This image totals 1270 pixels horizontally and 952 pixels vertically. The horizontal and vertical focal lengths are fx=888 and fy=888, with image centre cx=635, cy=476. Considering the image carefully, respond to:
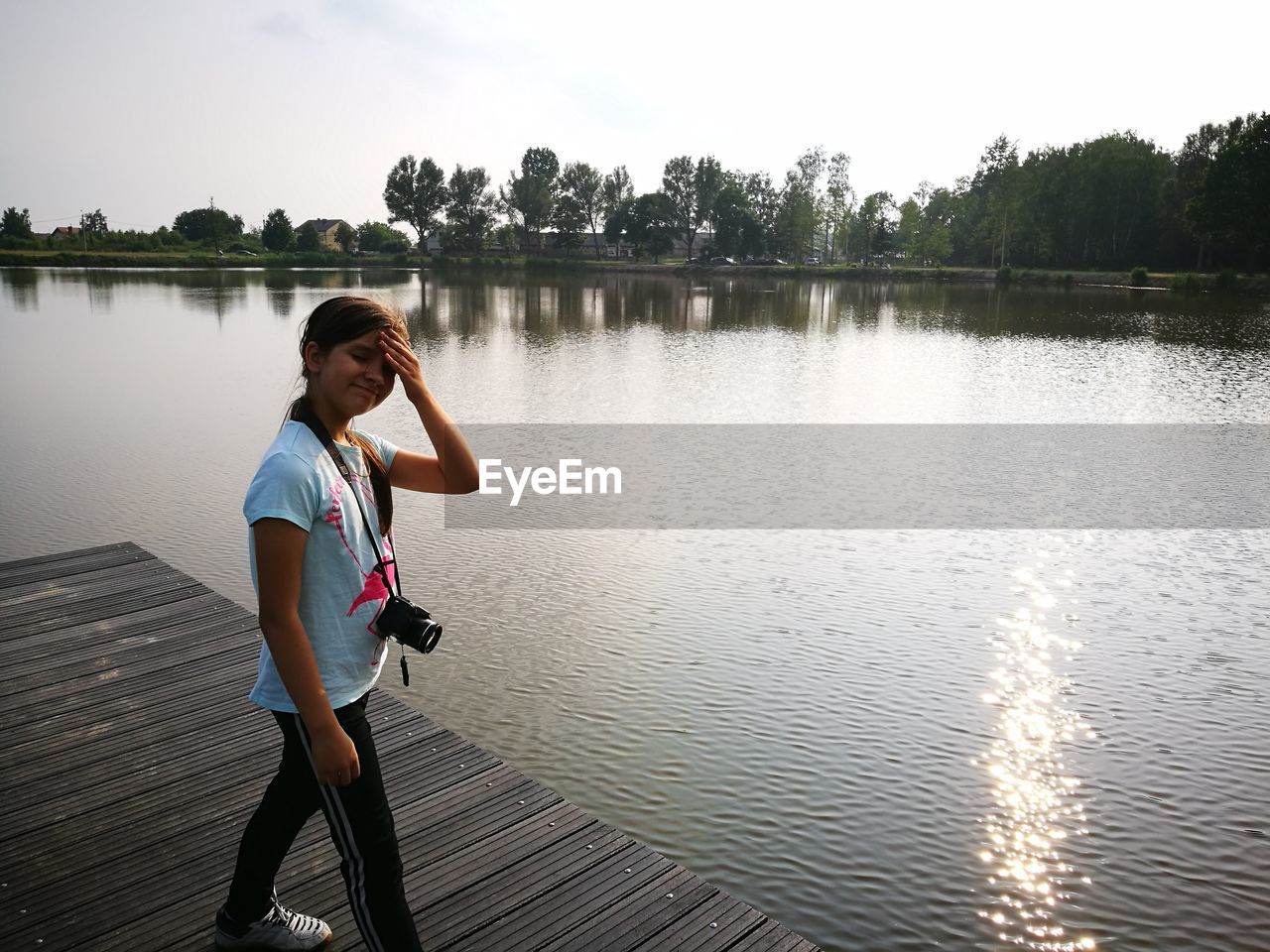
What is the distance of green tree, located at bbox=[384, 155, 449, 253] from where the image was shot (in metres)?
108

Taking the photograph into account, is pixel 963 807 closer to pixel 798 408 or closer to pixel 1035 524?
pixel 1035 524

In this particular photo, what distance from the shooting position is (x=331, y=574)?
216cm

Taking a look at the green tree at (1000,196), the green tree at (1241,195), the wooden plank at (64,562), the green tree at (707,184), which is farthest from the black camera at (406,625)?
the green tree at (707,184)

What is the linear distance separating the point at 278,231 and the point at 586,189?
35.3 m

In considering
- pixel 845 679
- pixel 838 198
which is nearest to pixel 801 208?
pixel 838 198

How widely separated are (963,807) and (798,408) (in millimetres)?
11545

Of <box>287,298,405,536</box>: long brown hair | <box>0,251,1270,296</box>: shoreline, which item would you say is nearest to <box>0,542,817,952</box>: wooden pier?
<box>287,298,405,536</box>: long brown hair

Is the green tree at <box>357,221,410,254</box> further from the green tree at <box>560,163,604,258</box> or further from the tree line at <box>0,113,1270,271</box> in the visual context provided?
the green tree at <box>560,163,604,258</box>

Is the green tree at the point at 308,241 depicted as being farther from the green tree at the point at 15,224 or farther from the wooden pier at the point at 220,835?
the wooden pier at the point at 220,835

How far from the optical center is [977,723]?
5.25 metres

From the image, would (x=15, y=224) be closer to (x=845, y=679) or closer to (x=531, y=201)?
(x=531, y=201)

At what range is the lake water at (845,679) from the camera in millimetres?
3980

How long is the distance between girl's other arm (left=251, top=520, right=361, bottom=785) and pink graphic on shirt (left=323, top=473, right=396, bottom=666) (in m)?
0.11

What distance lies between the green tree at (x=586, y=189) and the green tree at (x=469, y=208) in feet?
32.5
